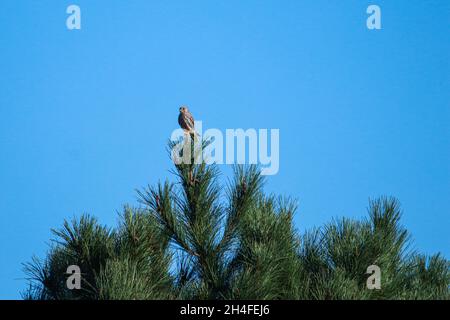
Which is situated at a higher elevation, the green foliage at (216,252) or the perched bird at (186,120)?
the perched bird at (186,120)

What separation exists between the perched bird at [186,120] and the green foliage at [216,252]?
1.97 feet

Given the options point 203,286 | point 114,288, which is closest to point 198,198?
point 203,286

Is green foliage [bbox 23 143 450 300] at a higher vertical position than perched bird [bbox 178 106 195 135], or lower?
lower

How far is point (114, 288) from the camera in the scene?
489cm

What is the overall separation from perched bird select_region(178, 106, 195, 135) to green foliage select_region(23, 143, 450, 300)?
0.60 metres

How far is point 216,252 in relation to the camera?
5773mm

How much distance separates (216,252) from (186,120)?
3.79 ft

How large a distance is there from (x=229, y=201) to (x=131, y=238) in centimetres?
84

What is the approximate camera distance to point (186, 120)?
6.17 meters

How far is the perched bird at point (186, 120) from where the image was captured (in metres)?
6.14

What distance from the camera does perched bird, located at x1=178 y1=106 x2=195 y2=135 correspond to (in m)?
6.14

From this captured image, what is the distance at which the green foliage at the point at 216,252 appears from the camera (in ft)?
18.3

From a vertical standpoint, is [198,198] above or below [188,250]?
above
